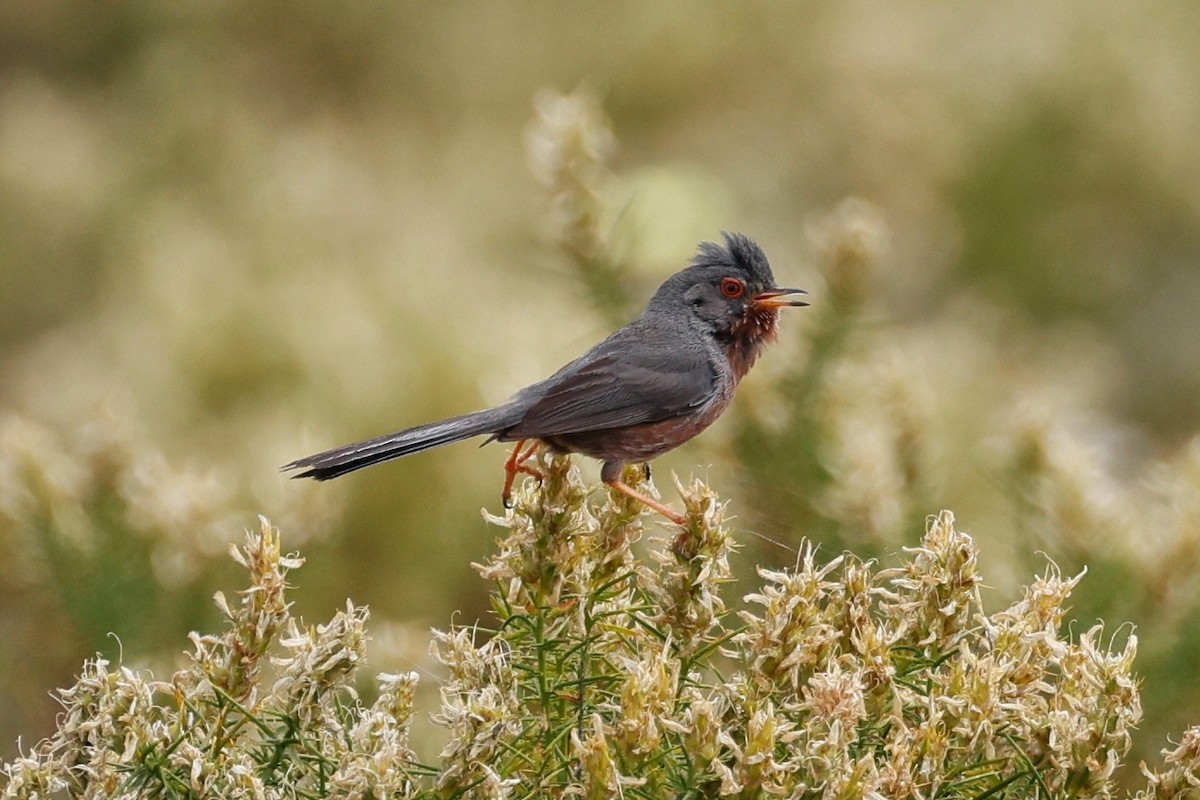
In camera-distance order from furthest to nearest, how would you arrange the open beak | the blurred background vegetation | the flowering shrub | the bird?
1. the open beak
2. the blurred background vegetation
3. the bird
4. the flowering shrub

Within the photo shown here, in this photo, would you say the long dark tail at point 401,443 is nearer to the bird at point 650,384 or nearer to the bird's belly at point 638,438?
the bird at point 650,384

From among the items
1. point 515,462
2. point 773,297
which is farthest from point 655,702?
point 773,297

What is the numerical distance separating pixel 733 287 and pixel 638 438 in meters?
0.62

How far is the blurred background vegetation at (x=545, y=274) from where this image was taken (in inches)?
135

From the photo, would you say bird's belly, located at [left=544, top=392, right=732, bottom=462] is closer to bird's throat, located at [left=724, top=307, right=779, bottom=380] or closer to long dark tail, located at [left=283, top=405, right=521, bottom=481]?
long dark tail, located at [left=283, top=405, right=521, bottom=481]

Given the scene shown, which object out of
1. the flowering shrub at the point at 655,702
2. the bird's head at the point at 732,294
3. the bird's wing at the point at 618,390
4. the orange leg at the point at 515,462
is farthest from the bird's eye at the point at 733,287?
the flowering shrub at the point at 655,702

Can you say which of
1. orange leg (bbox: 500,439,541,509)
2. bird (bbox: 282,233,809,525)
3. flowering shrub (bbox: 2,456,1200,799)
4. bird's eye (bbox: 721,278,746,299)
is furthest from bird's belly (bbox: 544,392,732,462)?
flowering shrub (bbox: 2,456,1200,799)

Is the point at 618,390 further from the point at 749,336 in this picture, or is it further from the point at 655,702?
the point at 655,702

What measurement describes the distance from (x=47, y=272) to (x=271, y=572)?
9734 mm

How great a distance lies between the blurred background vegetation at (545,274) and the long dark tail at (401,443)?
0.27 metres

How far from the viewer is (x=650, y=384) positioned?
3455mm

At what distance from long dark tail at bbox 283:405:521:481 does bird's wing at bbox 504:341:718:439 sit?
A: 62 millimetres

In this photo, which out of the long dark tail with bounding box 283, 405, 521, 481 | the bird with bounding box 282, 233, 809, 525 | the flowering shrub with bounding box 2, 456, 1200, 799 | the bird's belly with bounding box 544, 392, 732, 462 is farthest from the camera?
the bird's belly with bounding box 544, 392, 732, 462

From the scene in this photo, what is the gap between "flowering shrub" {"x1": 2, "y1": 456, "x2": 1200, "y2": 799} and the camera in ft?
5.19
